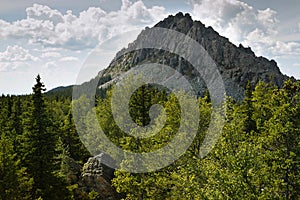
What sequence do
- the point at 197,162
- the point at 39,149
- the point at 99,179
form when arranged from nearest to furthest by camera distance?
1. the point at 197,162
2. the point at 39,149
3. the point at 99,179

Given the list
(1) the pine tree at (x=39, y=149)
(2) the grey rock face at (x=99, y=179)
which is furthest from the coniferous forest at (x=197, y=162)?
(2) the grey rock face at (x=99, y=179)

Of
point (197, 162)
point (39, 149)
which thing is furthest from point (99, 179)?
point (197, 162)

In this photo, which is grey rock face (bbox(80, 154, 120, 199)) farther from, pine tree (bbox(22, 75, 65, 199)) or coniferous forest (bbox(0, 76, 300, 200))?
pine tree (bbox(22, 75, 65, 199))

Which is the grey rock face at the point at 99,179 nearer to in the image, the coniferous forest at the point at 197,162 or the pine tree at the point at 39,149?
the coniferous forest at the point at 197,162

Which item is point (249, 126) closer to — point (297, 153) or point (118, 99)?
point (118, 99)

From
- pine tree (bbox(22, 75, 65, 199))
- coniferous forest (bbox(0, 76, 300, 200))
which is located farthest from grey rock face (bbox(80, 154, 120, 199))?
pine tree (bbox(22, 75, 65, 199))

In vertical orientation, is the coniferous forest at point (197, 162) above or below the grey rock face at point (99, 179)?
above

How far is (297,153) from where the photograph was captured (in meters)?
20.9

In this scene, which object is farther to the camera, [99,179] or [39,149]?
[99,179]

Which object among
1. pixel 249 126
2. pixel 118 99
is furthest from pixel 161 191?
pixel 249 126

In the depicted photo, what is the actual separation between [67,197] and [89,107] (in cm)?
3023

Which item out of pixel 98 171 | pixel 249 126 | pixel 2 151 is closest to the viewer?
pixel 2 151

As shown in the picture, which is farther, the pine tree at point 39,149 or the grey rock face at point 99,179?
the grey rock face at point 99,179

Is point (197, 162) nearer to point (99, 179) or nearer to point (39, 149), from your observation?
point (39, 149)
